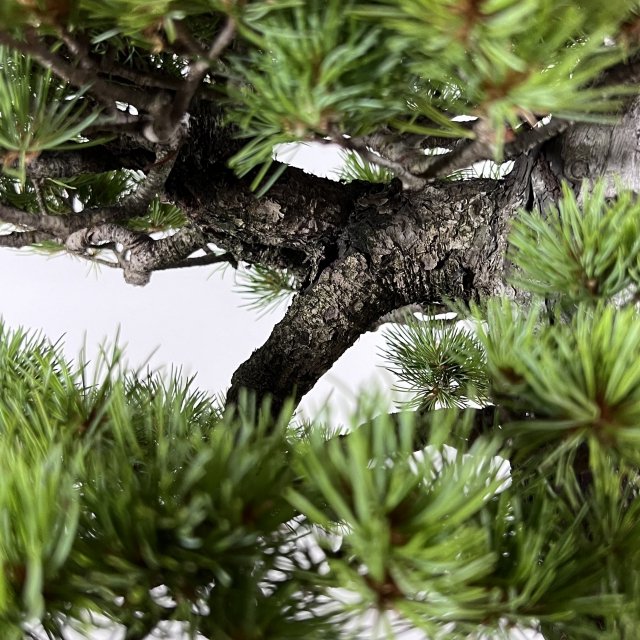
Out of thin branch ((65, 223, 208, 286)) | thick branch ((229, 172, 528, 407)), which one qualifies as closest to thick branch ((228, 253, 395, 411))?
thick branch ((229, 172, 528, 407))

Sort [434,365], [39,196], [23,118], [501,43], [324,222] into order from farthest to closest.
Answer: [434,365]
[324,222]
[39,196]
[23,118]
[501,43]

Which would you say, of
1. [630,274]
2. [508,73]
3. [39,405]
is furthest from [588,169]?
[39,405]

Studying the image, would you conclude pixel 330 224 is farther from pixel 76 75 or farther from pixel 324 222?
pixel 76 75

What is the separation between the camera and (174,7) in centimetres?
24

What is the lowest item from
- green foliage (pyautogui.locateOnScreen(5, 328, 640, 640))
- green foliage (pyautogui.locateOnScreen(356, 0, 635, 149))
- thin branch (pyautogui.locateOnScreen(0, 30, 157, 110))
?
green foliage (pyautogui.locateOnScreen(5, 328, 640, 640))

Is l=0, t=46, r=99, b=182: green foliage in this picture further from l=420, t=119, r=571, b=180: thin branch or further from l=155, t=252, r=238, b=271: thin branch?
l=155, t=252, r=238, b=271: thin branch

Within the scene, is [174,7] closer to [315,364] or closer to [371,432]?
[371,432]

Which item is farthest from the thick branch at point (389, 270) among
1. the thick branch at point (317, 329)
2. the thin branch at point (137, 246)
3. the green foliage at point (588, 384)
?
the green foliage at point (588, 384)

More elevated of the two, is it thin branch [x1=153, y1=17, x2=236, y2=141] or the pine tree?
thin branch [x1=153, y1=17, x2=236, y2=141]

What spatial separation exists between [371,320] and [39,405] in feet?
1.12

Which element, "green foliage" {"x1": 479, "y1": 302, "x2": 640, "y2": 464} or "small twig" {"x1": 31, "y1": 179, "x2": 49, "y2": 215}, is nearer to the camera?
"green foliage" {"x1": 479, "y1": 302, "x2": 640, "y2": 464}

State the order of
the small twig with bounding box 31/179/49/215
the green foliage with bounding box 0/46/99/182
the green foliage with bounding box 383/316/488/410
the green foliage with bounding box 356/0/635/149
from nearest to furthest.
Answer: the green foliage with bounding box 356/0/635/149 < the green foliage with bounding box 0/46/99/182 < the small twig with bounding box 31/179/49/215 < the green foliage with bounding box 383/316/488/410

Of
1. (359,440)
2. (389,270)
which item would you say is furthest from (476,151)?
(389,270)

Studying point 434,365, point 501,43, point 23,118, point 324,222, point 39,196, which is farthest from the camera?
→ point 434,365
